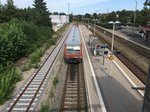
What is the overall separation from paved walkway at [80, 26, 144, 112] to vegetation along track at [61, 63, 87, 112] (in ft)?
2.95

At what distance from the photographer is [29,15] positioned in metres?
63.5

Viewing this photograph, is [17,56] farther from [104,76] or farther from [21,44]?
[104,76]

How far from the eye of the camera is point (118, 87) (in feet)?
67.3

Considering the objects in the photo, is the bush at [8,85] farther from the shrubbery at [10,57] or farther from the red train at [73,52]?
the red train at [73,52]

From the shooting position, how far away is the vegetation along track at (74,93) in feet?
54.0

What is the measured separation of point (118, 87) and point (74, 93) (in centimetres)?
368

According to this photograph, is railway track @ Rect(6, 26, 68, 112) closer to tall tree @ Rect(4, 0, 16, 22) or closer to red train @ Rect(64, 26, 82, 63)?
red train @ Rect(64, 26, 82, 63)

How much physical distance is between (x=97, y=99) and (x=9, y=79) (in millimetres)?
7422

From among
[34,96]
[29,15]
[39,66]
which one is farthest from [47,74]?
[29,15]

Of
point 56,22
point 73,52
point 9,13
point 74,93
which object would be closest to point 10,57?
point 73,52

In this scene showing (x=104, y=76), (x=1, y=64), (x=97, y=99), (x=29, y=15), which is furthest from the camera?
(x=29, y=15)

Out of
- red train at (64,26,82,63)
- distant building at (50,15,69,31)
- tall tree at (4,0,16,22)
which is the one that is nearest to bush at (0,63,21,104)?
red train at (64,26,82,63)

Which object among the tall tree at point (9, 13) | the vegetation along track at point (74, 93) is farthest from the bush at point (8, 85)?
the tall tree at point (9, 13)

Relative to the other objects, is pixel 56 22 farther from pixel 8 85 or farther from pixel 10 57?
pixel 8 85
